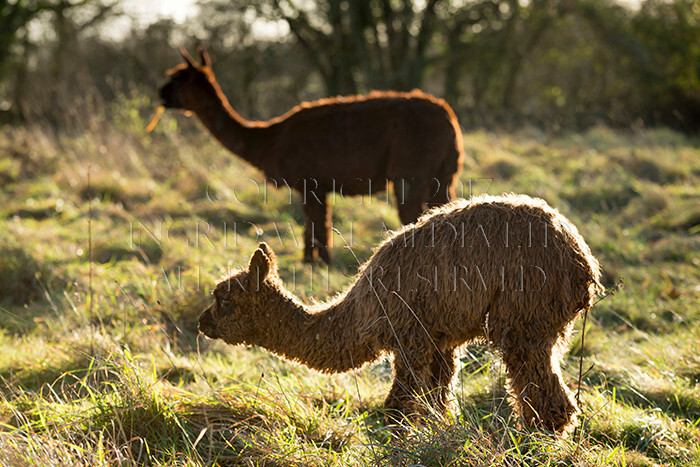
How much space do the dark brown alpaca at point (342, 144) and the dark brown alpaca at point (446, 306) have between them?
120 inches

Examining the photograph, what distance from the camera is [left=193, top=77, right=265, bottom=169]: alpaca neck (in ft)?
23.0

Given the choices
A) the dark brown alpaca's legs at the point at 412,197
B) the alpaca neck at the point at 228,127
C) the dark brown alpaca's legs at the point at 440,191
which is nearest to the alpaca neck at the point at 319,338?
the dark brown alpaca's legs at the point at 412,197

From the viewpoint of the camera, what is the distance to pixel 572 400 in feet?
10.0

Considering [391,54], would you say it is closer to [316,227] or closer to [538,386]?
[316,227]

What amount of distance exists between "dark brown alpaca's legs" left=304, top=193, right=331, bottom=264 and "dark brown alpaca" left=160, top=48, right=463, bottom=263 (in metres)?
0.01

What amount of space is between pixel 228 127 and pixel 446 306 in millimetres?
4786

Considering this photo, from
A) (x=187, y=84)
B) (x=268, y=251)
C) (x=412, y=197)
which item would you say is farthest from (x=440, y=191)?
(x=268, y=251)

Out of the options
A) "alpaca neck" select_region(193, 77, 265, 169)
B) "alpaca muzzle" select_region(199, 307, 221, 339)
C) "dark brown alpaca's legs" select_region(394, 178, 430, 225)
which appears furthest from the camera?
"alpaca neck" select_region(193, 77, 265, 169)

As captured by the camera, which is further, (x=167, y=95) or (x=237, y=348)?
(x=167, y=95)

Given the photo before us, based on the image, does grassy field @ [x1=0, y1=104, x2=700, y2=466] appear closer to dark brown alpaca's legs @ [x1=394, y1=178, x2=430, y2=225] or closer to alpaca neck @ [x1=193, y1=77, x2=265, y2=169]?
dark brown alpaca's legs @ [x1=394, y1=178, x2=430, y2=225]

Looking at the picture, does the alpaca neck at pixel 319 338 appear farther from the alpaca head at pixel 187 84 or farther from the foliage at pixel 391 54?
the foliage at pixel 391 54

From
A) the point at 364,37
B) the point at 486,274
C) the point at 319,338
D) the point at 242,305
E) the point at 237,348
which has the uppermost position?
the point at 364,37

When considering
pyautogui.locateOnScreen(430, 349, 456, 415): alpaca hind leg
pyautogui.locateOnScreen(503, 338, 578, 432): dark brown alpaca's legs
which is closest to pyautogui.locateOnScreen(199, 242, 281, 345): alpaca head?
pyautogui.locateOnScreen(430, 349, 456, 415): alpaca hind leg

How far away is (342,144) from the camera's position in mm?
6520
